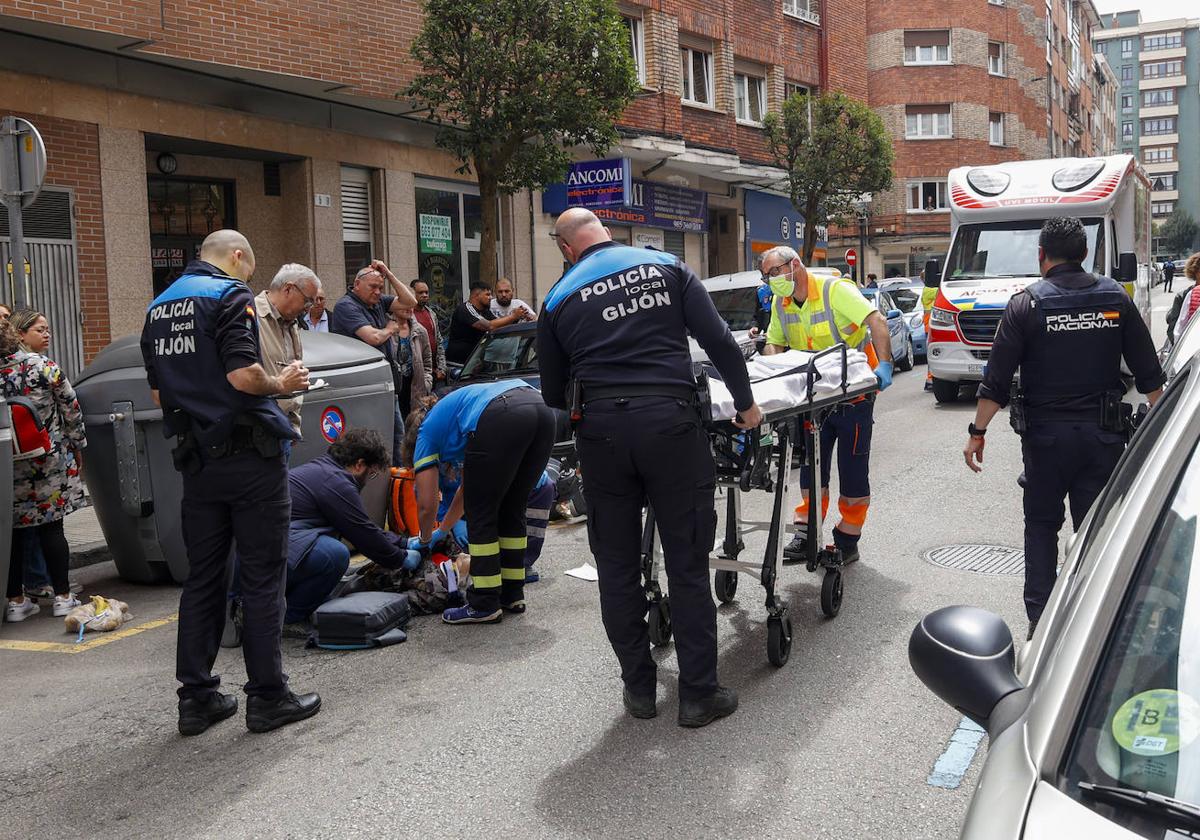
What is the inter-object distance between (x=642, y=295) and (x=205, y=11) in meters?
11.0

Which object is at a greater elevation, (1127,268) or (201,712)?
(1127,268)

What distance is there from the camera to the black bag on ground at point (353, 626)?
5.67m

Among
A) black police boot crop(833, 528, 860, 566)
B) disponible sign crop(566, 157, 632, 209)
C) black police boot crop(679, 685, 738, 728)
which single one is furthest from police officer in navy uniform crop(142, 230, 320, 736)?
disponible sign crop(566, 157, 632, 209)

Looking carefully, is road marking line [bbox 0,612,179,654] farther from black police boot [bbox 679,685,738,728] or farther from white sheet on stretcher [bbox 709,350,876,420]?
white sheet on stretcher [bbox 709,350,876,420]

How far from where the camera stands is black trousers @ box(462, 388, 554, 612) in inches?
231

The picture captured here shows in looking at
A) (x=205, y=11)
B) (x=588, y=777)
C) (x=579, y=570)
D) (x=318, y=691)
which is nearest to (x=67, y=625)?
(x=318, y=691)

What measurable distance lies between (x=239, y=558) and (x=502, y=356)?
241 inches

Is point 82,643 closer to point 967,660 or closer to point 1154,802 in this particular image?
point 967,660

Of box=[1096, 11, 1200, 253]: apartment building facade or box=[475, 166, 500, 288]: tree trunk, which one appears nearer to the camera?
box=[475, 166, 500, 288]: tree trunk

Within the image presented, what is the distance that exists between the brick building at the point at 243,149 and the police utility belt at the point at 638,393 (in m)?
9.41

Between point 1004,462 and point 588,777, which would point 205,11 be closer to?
point 1004,462

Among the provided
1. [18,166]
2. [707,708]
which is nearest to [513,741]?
[707,708]

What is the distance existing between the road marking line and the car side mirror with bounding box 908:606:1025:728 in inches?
188

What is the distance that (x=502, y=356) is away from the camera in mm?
10672
